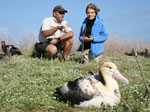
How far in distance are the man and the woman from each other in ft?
2.24

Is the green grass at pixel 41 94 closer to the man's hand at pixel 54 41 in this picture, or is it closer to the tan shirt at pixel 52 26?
the man's hand at pixel 54 41

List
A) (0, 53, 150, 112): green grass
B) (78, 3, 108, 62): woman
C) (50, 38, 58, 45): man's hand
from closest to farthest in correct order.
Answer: (0, 53, 150, 112): green grass → (78, 3, 108, 62): woman → (50, 38, 58, 45): man's hand

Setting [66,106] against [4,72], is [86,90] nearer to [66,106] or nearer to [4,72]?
[66,106]

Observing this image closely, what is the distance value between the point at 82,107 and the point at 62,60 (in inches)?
220

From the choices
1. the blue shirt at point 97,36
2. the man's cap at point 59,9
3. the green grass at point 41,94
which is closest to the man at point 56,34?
the man's cap at point 59,9

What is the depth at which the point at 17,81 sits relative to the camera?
6.38m

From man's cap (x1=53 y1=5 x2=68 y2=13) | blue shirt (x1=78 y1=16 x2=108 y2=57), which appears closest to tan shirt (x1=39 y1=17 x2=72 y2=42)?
man's cap (x1=53 y1=5 x2=68 y2=13)

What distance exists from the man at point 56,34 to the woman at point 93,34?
26.9 inches

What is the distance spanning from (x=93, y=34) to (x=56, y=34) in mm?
1475

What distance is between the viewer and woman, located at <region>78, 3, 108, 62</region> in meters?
9.48

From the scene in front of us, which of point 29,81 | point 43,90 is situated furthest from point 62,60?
point 43,90

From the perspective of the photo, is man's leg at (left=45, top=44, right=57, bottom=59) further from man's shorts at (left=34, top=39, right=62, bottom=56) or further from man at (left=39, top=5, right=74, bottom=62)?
man's shorts at (left=34, top=39, right=62, bottom=56)

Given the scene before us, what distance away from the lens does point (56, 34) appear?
10344 millimetres

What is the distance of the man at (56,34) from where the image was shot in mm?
10008
